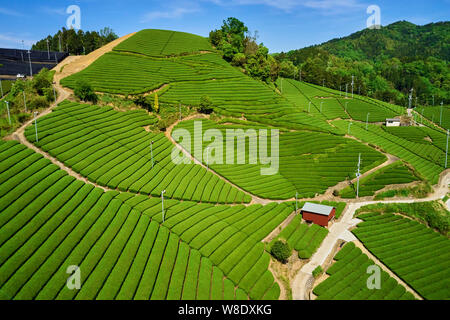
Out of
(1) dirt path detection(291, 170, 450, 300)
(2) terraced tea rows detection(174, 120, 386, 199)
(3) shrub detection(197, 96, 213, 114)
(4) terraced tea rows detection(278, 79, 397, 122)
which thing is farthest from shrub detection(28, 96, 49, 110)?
(4) terraced tea rows detection(278, 79, 397, 122)

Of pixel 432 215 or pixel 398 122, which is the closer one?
pixel 432 215

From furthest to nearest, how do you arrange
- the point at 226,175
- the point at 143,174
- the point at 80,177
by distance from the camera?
the point at 226,175, the point at 143,174, the point at 80,177

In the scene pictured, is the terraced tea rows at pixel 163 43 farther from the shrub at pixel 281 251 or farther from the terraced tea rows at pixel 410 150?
the shrub at pixel 281 251

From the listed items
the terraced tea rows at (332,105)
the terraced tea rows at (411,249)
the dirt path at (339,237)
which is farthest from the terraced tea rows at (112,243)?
the terraced tea rows at (332,105)

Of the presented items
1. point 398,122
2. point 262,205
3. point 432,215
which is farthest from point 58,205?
point 398,122
